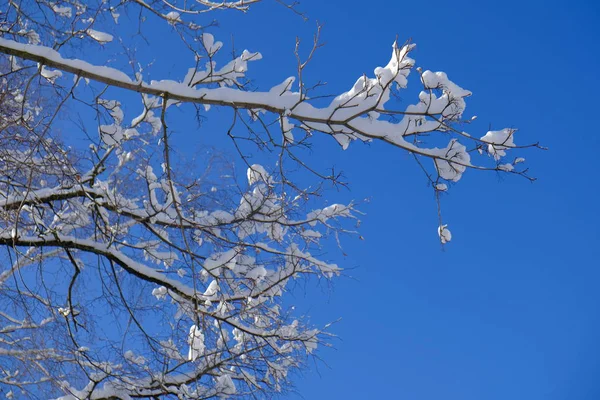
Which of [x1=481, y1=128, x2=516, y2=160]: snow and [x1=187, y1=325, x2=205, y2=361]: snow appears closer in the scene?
[x1=481, y1=128, x2=516, y2=160]: snow

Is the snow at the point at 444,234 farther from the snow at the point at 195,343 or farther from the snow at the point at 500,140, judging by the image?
the snow at the point at 195,343

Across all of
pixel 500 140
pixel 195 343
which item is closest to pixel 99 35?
pixel 195 343

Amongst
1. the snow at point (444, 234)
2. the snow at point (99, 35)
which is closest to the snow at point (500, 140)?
the snow at point (444, 234)

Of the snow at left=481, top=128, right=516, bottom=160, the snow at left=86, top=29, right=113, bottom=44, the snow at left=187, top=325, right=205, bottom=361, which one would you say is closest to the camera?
the snow at left=481, top=128, right=516, bottom=160

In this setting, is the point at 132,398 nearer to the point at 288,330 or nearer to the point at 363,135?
the point at 288,330

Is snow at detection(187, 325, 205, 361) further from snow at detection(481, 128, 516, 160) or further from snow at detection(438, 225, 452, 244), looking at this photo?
snow at detection(481, 128, 516, 160)

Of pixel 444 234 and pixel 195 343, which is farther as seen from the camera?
pixel 195 343

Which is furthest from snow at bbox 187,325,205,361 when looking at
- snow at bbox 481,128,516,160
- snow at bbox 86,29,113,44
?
snow at bbox 481,128,516,160

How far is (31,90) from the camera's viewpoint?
16.2ft

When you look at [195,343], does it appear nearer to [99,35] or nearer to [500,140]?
[99,35]

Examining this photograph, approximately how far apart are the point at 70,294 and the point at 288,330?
1809 millimetres

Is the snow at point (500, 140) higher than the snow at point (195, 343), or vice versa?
the snow at point (195, 343)

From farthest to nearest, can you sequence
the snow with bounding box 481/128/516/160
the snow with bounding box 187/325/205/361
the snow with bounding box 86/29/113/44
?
the snow with bounding box 187/325/205/361
the snow with bounding box 86/29/113/44
the snow with bounding box 481/128/516/160

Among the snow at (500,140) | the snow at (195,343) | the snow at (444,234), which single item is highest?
the snow at (195,343)
